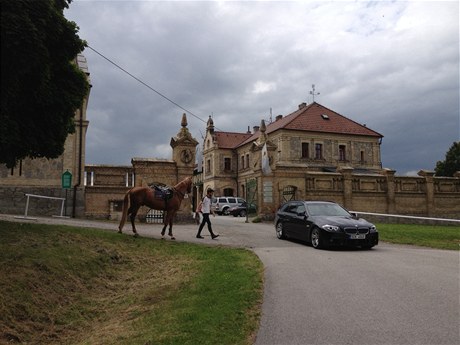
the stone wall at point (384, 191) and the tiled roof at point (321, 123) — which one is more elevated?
the tiled roof at point (321, 123)

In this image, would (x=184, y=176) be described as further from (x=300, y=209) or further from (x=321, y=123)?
(x=321, y=123)

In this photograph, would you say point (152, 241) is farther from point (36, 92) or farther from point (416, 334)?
point (416, 334)

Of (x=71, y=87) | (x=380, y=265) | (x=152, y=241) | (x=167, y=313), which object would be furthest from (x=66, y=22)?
(x=380, y=265)

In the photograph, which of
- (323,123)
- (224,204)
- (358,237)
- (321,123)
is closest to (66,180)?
(358,237)

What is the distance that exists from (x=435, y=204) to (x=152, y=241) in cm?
2323

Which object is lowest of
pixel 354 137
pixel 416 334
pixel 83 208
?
pixel 416 334

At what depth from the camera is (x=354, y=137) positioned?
169 ft

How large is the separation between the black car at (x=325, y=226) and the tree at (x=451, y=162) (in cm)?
5435

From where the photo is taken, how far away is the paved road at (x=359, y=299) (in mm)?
5223

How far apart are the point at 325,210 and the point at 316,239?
5.20 ft

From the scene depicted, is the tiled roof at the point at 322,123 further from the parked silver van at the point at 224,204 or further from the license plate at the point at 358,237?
the license plate at the point at 358,237

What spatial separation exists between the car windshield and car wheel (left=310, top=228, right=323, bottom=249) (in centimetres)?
92

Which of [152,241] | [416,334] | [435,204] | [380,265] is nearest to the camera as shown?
[416,334]

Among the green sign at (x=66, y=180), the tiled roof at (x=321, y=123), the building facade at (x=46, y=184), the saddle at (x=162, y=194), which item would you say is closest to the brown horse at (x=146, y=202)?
the saddle at (x=162, y=194)
